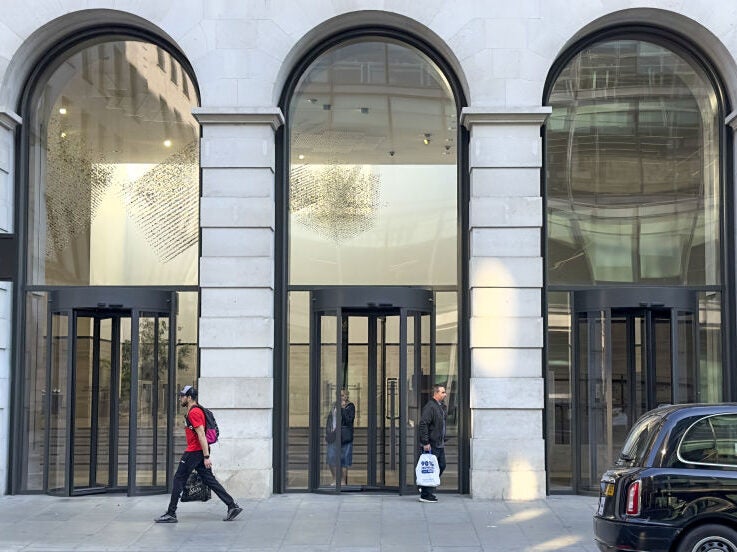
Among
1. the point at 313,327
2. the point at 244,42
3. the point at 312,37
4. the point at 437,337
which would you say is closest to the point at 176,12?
the point at 244,42

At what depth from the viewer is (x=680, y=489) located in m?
8.98

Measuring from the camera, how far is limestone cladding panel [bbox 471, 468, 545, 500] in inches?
578

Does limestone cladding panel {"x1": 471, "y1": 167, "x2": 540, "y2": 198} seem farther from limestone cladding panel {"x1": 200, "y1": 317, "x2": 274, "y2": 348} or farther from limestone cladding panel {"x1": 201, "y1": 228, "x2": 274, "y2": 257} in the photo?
limestone cladding panel {"x1": 200, "y1": 317, "x2": 274, "y2": 348}

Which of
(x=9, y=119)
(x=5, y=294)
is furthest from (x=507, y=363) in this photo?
(x=9, y=119)

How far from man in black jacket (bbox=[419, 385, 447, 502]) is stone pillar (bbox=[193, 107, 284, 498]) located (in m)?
2.23

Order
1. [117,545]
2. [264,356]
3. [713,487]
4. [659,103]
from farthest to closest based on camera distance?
[659,103] → [264,356] → [117,545] → [713,487]

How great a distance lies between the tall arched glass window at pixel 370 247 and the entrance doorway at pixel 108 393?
77.3 inches

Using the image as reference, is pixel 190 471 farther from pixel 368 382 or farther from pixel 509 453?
pixel 509 453

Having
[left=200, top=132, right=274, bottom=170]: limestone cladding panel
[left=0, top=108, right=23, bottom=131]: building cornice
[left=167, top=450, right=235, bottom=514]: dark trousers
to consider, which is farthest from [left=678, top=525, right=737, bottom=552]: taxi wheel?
[left=0, top=108, right=23, bottom=131]: building cornice

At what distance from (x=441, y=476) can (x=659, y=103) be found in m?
6.69

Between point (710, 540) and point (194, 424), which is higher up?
point (194, 424)

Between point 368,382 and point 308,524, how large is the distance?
117 inches

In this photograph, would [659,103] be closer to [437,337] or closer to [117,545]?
[437,337]

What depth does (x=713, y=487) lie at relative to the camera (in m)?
8.98
